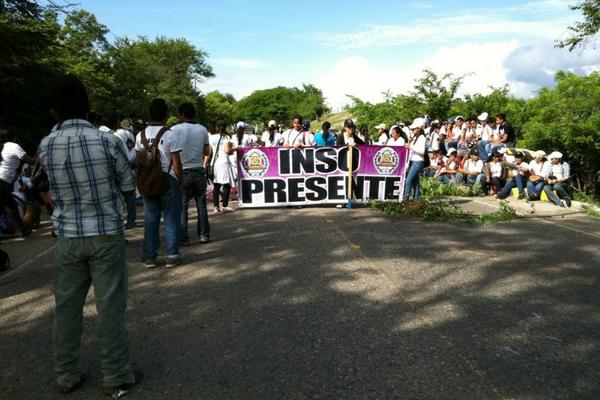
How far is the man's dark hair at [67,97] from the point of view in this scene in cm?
300

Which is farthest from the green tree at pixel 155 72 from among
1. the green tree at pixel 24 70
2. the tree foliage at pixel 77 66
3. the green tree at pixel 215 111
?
the green tree at pixel 24 70

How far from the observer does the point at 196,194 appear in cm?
682

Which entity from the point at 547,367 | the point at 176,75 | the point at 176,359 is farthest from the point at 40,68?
the point at 176,75

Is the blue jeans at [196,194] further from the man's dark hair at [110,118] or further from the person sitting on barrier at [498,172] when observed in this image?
the person sitting on barrier at [498,172]

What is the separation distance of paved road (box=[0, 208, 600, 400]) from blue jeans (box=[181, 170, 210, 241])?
30 cm

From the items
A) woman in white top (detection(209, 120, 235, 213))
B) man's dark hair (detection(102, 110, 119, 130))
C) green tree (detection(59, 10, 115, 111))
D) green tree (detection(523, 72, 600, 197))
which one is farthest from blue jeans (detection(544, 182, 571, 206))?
green tree (detection(59, 10, 115, 111))

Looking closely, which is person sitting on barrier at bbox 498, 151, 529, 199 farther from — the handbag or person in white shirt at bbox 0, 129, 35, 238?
the handbag

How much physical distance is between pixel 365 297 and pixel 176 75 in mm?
76645

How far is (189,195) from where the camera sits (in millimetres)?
6945

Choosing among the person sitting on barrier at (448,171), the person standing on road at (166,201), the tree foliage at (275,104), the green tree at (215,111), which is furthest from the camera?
the tree foliage at (275,104)

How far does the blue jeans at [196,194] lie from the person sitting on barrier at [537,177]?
8.29 m

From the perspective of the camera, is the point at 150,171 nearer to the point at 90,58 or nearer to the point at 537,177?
the point at 537,177

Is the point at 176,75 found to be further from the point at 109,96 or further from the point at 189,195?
Result: the point at 189,195

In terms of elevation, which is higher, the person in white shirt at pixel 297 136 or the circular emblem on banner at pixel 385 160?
the person in white shirt at pixel 297 136
